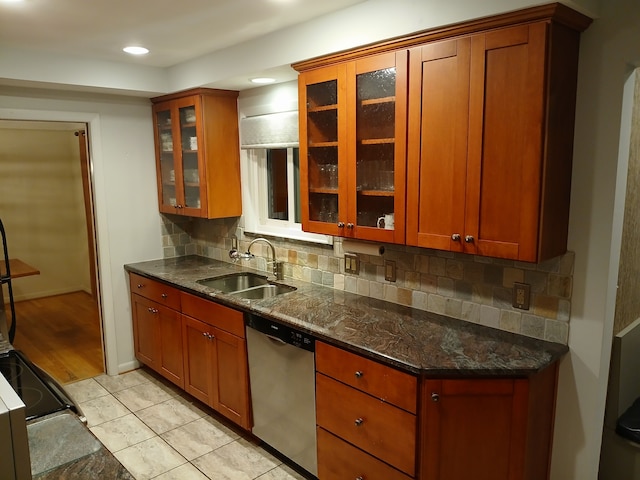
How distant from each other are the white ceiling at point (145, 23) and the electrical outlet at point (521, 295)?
60.2 inches

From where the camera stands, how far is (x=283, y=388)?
8.63ft

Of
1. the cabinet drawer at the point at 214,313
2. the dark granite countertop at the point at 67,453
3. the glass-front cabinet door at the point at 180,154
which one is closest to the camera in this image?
the dark granite countertop at the point at 67,453

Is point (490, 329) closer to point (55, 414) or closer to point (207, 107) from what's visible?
point (55, 414)

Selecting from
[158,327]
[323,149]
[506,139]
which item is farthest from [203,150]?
[506,139]

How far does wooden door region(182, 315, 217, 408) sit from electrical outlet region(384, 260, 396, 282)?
120cm

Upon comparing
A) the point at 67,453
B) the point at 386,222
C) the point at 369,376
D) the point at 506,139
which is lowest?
the point at 369,376

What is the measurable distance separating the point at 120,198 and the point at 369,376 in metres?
2.76

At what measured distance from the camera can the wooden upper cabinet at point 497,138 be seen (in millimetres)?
1811

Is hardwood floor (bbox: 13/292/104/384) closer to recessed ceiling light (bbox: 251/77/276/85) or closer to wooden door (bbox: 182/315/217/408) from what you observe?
wooden door (bbox: 182/315/217/408)

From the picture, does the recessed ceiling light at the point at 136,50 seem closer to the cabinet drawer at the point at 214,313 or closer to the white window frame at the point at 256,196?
the white window frame at the point at 256,196

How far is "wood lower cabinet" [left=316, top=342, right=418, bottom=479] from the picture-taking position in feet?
6.56

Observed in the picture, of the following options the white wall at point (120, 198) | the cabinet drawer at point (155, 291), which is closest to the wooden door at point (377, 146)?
the cabinet drawer at point (155, 291)

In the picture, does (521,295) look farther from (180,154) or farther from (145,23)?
(180,154)

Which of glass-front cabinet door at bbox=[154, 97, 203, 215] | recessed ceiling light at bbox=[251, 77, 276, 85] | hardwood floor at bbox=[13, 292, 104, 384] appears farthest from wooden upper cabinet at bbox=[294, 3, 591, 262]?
hardwood floor at bbox=[13, 292, 104, 384]
